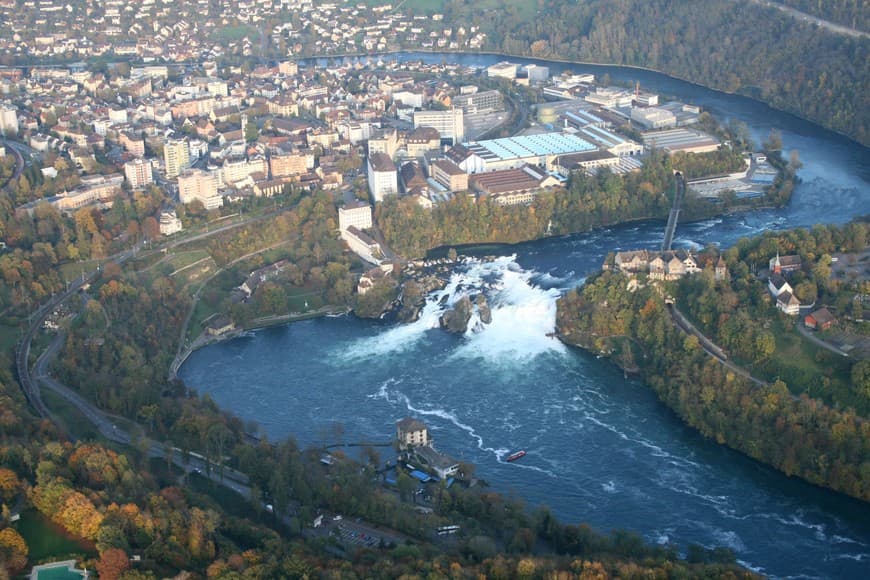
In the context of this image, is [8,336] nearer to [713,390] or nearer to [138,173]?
[138,173]

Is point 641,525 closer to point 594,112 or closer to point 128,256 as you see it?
point 128,256

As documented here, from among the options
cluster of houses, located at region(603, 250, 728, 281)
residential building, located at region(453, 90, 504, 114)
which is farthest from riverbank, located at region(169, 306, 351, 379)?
residential building, located at region(453, 90, 504, 114)

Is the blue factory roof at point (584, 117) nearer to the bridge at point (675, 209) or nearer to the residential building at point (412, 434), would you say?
the bridge at point (675, 209)

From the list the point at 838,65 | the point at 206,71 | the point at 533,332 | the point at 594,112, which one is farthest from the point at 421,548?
the point at 206,71

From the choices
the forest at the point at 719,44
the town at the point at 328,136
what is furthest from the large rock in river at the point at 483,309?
the forest at the point at 719,44

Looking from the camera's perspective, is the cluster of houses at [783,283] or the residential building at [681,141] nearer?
the cluster of houses at [783,283]

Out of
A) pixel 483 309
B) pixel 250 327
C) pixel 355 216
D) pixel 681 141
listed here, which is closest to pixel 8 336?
pixel 250 327

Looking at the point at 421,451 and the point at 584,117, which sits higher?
the point at 421,451
